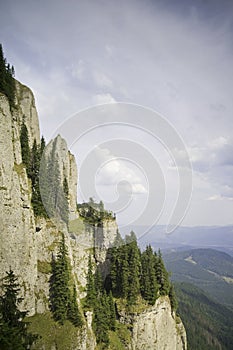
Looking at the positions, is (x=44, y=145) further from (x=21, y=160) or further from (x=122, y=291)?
(x=122, y=291)

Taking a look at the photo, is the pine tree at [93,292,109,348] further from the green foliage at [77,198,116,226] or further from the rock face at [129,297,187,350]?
the green foliage at [77,198,116,226]

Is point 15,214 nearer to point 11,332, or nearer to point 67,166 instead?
point 11,332

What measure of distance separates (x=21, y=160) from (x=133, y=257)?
38.3 m

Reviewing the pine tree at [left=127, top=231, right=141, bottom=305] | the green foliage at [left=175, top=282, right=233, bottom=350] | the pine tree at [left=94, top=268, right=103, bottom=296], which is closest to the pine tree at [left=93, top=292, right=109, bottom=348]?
the pine tree at [left=94, top=268, right=103, bottom=296]

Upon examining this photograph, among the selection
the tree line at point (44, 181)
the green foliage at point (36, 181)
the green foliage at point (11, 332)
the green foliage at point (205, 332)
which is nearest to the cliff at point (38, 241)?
the green foliage at point (36, 181)

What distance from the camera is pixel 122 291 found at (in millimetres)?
62875

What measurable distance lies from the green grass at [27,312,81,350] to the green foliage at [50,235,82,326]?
107cm

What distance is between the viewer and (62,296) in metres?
46.1

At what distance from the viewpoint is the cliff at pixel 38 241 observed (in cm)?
4134

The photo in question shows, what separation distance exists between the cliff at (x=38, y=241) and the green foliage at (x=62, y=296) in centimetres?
130

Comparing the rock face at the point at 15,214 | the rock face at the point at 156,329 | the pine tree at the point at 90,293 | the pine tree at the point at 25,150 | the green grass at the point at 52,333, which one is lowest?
the rock face at the point at 156,329

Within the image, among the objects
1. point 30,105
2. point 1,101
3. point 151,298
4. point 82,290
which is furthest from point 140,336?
point 30,105

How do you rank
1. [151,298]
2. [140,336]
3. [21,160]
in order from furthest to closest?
[151,298]
[140,336]
[21,160]

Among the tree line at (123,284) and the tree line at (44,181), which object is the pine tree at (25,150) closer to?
the tree line at (44,181)
